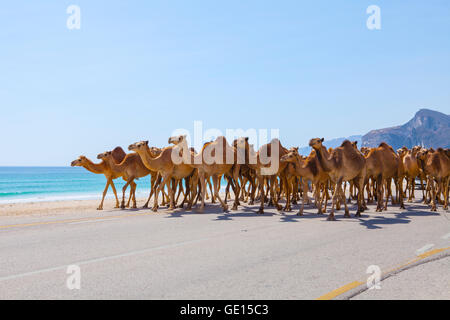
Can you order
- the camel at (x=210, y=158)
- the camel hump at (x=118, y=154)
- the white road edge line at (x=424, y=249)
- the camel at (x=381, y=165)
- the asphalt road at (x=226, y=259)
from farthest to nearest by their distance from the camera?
the camel hump at (x=118, y=154) → the camel at (x=210, y=158) → the camel at (x=381, y=165) → the white road edge line at (x=424, y=249) → the asphalt road at (x=226, y=259)

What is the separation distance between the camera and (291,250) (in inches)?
284

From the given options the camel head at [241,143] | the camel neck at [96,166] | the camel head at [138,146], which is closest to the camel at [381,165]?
the camel head at [241,143]

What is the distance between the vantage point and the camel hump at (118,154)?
18.9m

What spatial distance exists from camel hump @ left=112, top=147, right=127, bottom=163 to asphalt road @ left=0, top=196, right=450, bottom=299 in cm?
790

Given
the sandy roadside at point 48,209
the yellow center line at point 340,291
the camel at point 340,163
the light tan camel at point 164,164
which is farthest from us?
the sandy roadside at point 48,209

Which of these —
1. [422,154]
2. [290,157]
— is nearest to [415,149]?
[422,154]

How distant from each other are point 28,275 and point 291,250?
14.6 feet

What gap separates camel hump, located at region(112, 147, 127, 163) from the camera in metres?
18.9

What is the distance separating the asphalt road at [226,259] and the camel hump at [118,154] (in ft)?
25.9

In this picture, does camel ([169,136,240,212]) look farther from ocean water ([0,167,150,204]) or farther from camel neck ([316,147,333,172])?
ocean water ([0,167,150,204])

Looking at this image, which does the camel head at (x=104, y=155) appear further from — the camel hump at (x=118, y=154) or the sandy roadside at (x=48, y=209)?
the sandy roadside at (x=48, y=209)

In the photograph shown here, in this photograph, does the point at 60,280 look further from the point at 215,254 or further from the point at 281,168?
the point at 281,168

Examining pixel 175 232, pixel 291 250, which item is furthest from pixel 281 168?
pixel 291 250

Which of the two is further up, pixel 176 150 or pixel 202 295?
pixel 176 150
